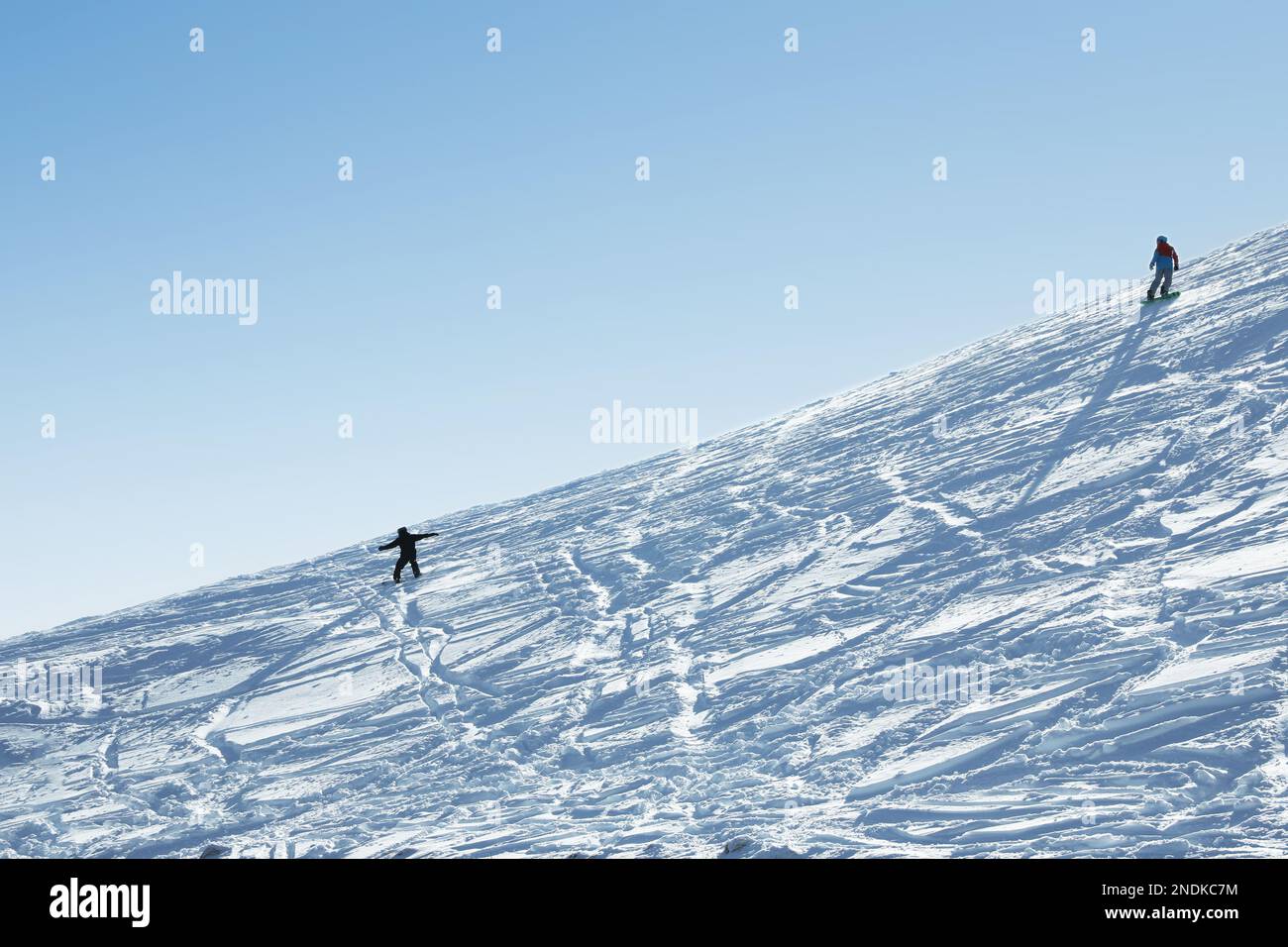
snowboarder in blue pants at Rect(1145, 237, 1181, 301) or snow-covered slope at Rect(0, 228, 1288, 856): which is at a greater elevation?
snowboarder in blue pants at Rect(1145, 237, 1181, 301)

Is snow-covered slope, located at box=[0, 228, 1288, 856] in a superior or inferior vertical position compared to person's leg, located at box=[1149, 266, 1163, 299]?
inferior

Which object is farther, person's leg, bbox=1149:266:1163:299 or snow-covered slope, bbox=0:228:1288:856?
person's leg, bbox=1149:266:1163:299

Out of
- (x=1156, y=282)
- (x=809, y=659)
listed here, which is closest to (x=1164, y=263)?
(x=1156, y=282)

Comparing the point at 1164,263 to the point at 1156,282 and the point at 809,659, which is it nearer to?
the point at 1156,282

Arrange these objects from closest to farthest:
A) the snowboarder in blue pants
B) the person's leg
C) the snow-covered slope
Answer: the snow-covered slope < the snowboarder in blue pants < the person's leg

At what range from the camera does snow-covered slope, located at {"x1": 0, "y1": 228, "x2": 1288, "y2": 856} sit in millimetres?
15609

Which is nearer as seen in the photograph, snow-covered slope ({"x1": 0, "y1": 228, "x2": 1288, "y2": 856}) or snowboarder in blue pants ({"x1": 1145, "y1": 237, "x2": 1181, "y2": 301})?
snow-covered slope ({"x1": 0, "y1": 228, "x2": 1288, "y2": 856})

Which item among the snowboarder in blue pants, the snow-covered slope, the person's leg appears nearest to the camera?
the snow-covered slope

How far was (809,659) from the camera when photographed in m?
20.5

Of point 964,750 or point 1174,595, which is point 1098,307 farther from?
point 964,750

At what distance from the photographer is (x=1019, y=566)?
21000mm

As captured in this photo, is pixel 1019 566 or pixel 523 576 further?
pixel 523 576
